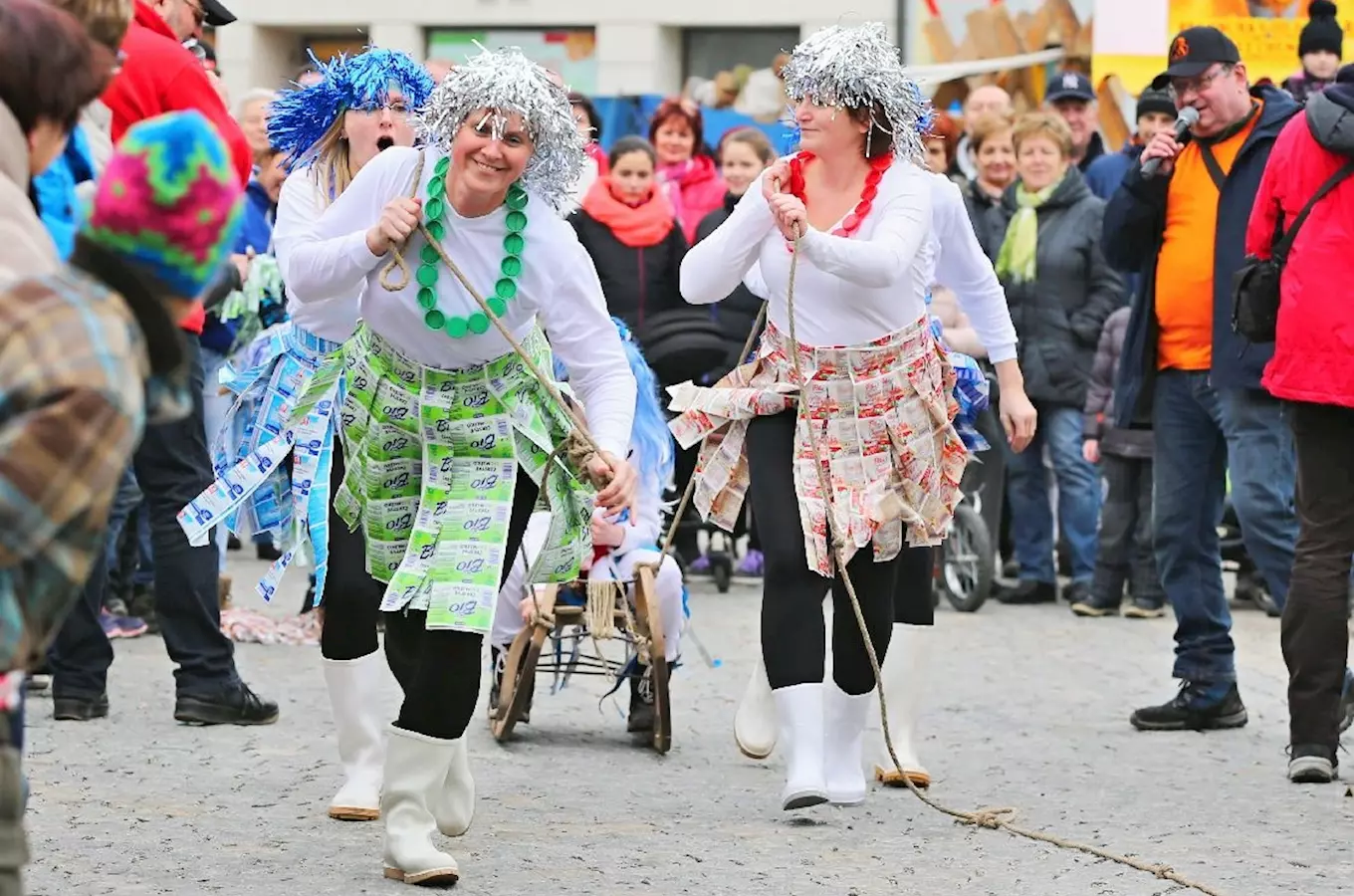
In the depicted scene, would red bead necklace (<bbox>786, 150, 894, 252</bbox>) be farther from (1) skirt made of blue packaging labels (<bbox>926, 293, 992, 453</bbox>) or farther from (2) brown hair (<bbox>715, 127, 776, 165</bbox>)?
(2) brown hair (<bbox>715, 127, 776, 165</bbox>)

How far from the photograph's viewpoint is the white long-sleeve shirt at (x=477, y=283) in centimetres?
542

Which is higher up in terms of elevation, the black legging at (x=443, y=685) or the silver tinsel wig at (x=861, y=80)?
the silver tinsel wig at (x=861, y=80)

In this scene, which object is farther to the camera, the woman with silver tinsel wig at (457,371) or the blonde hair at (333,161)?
the blonde hair at (333,161)

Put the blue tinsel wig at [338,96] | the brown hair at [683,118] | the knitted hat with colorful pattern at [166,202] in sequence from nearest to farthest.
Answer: the knitted hat with colorful pattern at [166,202], the blue tinsel wig at [338,96], the brown hair at [683,118]

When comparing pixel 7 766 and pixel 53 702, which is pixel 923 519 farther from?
pixel 7 766

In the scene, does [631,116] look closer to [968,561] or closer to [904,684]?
[968,561]

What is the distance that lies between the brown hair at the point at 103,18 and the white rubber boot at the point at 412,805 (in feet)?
6.33

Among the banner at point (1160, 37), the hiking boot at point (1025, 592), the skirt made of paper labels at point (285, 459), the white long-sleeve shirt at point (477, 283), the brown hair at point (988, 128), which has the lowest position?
the hiking boot at point (1025, 592)

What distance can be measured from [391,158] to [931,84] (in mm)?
15748

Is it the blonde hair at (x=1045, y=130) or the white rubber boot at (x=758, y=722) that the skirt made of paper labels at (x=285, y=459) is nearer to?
the white rubber boot at (x=758, y=722)

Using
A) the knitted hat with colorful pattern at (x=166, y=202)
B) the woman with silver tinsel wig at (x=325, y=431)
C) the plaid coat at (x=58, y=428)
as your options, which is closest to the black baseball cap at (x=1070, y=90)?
the woman with silver tinsel wig at (x=325, y=431)

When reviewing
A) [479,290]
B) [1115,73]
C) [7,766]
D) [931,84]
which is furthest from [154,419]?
[931,84]

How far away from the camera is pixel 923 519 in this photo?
21.6ft

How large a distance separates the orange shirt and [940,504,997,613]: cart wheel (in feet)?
11.1
